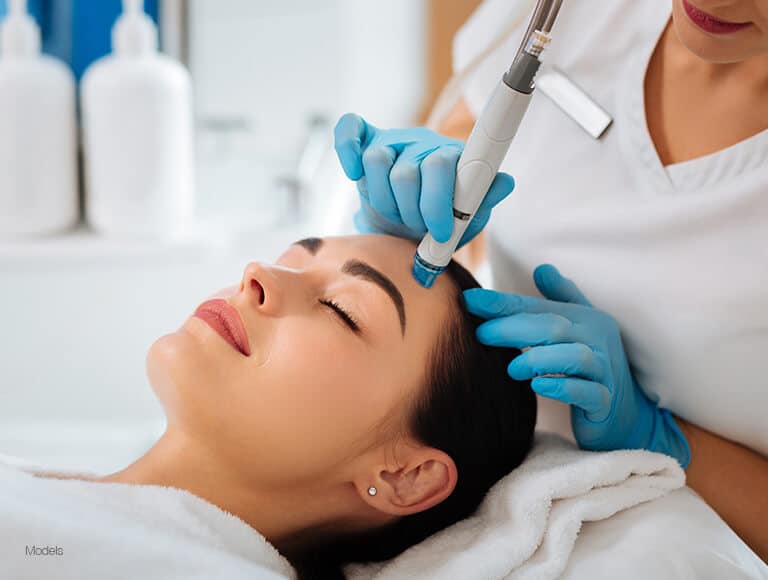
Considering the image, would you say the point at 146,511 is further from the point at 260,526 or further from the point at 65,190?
the point at 65,190

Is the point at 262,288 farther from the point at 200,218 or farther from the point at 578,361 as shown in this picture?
the point at 200,218

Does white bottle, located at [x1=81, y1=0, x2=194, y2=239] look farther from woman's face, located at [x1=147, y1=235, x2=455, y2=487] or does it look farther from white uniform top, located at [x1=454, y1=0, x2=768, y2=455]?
woman's face, located at [x1=147, y1=235, x2=455, y2=487]

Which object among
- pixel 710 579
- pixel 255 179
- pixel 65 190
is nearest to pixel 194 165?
pixel 255 179

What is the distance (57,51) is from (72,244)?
0.56 meters

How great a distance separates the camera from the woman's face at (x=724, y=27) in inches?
35.6

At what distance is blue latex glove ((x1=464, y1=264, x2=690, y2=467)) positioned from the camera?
100 centimetres

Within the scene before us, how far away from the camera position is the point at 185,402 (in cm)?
98

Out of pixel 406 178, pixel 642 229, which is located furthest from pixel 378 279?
pixel 642 229

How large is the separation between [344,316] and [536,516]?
1.07 feet

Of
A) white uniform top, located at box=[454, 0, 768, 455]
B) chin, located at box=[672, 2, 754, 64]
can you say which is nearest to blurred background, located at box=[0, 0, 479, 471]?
white uniform top, located at box=[454, 0, 768, 455]

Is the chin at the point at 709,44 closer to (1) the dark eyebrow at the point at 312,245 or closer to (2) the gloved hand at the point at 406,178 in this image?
(2) the gloved hand at the point at 406,178

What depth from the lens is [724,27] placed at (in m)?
0.93

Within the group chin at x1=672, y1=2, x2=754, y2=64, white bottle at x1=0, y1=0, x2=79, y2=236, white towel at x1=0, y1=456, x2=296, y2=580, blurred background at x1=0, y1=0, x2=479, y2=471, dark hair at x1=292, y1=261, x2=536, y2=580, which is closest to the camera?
white towel at x1=0, y1=456, x2=296, y2=580

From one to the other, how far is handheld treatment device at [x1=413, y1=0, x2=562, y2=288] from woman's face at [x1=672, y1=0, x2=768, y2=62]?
0.52 feet
